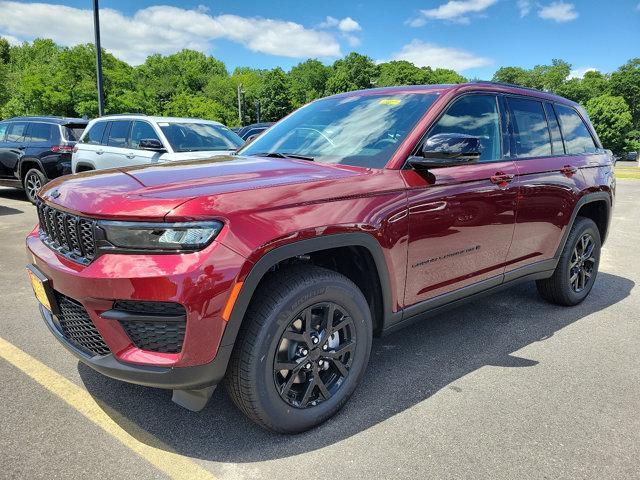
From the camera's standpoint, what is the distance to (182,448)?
2309 mm

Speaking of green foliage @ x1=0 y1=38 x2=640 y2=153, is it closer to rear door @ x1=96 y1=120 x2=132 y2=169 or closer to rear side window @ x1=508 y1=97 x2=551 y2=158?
rear door @ x1=96 y1=120 x2=132 y2=169

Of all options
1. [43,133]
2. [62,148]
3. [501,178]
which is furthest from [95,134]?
[501,178]

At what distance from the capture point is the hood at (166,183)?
2004 millimetres

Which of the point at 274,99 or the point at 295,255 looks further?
the point at 274,99

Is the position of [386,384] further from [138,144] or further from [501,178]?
[138,144]

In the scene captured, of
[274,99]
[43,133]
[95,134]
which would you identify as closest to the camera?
[95,134]

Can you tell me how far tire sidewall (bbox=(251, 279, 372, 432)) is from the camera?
2.17 meters

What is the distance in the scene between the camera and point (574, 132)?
4270 millimetres

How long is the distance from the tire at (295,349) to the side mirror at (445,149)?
83 centimetres

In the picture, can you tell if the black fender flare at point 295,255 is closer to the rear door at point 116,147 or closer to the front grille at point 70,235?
the front grille at point 70,235

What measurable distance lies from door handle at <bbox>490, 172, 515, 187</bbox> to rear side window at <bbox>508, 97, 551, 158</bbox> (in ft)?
1.01

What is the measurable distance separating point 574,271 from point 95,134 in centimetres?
829

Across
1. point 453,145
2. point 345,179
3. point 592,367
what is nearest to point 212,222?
point 345,179

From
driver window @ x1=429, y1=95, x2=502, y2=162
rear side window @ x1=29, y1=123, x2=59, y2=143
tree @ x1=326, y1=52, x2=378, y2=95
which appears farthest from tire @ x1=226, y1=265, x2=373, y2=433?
tree @ x1=326, y1=52, x2=378, y2=95
